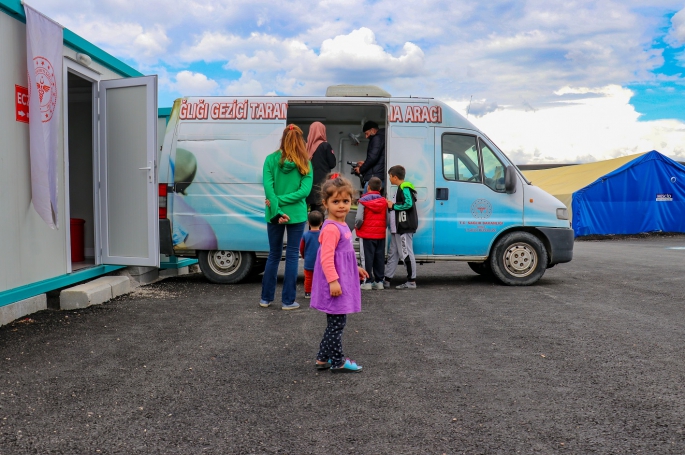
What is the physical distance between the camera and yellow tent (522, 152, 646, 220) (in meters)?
24.7

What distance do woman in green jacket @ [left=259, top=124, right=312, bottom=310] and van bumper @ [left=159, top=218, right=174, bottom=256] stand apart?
241cm

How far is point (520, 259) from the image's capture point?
8.56 meters

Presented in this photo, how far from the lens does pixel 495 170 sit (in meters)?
8.52

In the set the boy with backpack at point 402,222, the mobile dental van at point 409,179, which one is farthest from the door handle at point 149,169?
the boy with backpack at point 402,222

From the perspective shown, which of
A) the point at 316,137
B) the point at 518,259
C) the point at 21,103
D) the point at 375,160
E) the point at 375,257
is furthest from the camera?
the point at 375,160

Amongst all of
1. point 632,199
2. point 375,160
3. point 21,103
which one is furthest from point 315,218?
point 632,199

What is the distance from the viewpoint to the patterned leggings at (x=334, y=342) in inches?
167

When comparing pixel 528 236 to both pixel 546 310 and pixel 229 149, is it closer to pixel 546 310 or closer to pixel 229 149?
pixel 546 310

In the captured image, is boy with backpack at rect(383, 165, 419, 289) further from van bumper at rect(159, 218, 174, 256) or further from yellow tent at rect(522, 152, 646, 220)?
yellow tent at rect(522, 152, 646, 220)

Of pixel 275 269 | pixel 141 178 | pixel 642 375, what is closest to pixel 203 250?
pixel 141 178

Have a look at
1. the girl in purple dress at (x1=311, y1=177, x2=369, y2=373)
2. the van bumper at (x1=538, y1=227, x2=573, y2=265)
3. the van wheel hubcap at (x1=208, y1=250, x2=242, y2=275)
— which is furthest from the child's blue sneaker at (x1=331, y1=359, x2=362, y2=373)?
the van bumper at (x1=538, y1=227, x2=573, y2=265)

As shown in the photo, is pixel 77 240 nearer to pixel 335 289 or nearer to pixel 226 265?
pixel 226 265

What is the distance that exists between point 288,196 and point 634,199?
2177cm

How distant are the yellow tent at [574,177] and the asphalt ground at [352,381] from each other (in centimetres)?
1846
